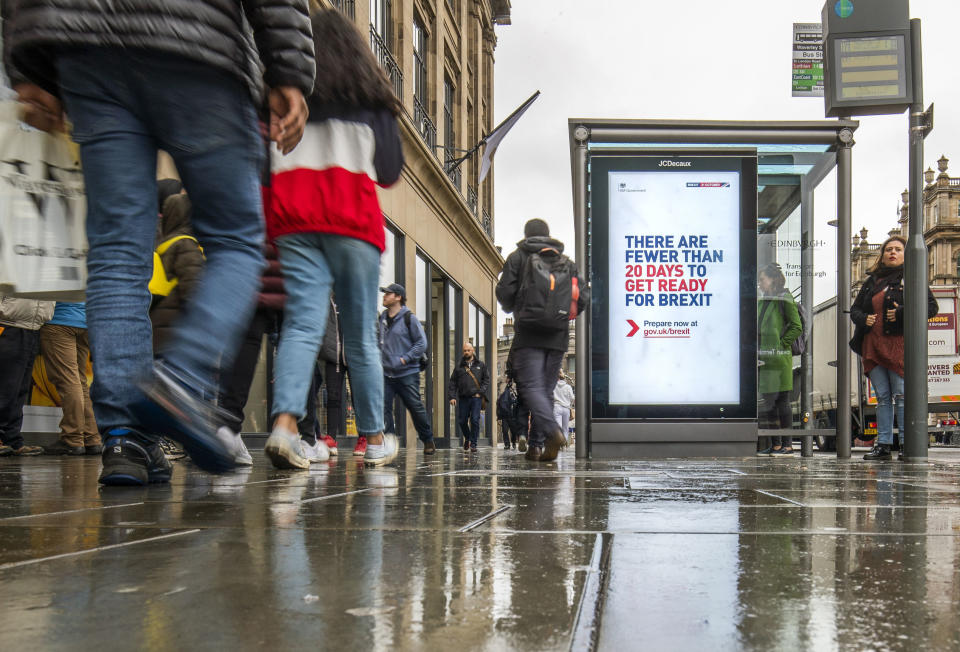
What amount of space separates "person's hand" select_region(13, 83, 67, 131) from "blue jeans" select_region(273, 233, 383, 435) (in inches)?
59.7

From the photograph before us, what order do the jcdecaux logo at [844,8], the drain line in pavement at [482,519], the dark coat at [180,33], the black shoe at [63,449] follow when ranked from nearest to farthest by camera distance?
the drain line in pavement at [482,519], the dark coat at [180,33], the black shoe at [63,449], the jcdecaux logo at [844,8]

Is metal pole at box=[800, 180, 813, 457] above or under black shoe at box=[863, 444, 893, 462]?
above

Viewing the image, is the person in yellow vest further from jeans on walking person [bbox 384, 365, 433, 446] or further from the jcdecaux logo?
the jcdecaux logo

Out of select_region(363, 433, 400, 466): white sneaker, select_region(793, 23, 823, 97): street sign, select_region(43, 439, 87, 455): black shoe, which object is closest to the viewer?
select_region(363, 433, 400, 466): white sneaker

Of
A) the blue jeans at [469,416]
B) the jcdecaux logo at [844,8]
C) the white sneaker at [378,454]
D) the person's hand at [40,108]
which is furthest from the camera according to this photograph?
the blue jeans at [469,416]

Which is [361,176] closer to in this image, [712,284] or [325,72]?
[325,72]

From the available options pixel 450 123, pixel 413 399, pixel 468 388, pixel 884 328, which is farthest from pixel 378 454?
pixel 450 123

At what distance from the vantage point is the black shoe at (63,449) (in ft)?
25.2

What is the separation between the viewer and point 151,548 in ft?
5.65

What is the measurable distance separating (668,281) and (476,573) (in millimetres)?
6928

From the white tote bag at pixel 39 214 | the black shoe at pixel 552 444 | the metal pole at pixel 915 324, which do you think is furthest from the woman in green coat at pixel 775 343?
the white tote bag at pixel 39 214

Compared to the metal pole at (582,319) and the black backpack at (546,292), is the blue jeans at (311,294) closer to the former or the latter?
the black backpack at (546,292)

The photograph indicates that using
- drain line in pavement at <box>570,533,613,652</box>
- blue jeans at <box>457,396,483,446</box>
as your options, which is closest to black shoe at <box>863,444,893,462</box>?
drain line in pavement at <box>570,533,613,652</box>

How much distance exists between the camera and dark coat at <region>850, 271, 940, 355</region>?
8078 millimetres
